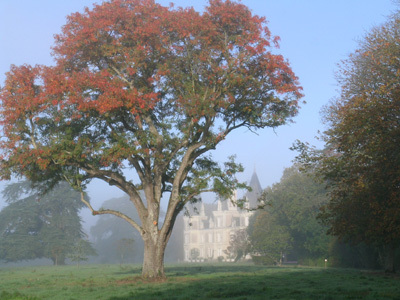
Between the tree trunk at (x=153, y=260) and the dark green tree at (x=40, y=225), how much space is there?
51219 mm

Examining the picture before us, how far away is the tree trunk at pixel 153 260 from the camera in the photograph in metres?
24.2

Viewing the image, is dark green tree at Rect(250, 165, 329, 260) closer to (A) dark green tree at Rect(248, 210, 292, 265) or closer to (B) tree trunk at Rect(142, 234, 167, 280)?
(A) dark green tree at Rect(248, 210, 292, 265)

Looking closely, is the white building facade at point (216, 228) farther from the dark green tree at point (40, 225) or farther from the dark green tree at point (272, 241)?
the dark green tree at point (272, 241)

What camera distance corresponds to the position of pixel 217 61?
2559 cm

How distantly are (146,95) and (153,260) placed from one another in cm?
826

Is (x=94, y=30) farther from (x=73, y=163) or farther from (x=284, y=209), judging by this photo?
(x=284, y=209)

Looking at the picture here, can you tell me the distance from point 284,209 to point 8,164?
45.4 meters

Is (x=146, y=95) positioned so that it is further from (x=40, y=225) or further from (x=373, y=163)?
(x=40, y=225)

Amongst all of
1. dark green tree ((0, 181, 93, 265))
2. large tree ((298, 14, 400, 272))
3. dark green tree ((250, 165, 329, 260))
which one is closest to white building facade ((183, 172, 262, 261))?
dark green tree ((0, 181, 93, 265))

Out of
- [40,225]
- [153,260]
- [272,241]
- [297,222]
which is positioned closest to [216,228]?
[40,225]

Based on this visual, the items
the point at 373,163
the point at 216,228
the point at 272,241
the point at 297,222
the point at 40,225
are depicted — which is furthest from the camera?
the point at 216,228

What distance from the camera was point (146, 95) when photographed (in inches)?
930

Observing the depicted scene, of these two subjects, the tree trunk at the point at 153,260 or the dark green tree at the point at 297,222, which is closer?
the tree trunk at the point at 153,260

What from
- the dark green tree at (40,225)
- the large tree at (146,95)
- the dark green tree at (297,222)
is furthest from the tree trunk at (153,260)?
the dark green tree at (40,225)
